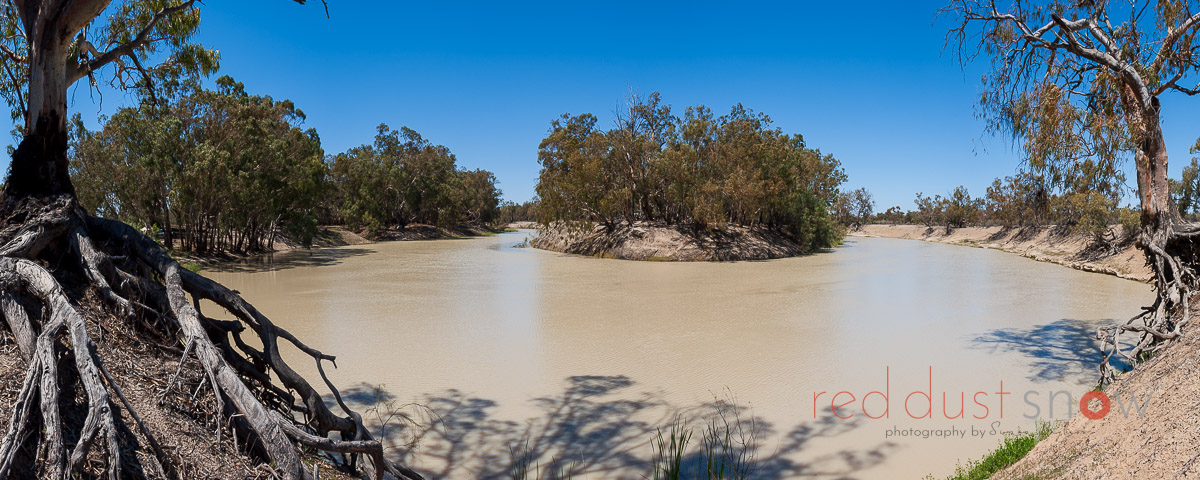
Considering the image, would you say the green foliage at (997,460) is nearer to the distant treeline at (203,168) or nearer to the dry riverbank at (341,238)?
the distant treeline at (203,168)

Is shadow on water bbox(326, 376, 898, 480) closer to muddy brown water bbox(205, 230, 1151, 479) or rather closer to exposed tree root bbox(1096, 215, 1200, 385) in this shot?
Answer: muddy brown water bbox(205, 230, 1151, 479)

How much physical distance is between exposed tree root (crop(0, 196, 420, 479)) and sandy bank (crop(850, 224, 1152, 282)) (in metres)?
8.70

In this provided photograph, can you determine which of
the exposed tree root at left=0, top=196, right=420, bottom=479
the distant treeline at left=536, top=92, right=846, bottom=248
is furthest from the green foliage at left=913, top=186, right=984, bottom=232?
the exposed tree root at left=0, top=196, right=420, bottom=479

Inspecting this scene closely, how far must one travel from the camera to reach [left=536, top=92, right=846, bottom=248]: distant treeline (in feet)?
85.1

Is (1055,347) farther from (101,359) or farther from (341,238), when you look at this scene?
(341,238)

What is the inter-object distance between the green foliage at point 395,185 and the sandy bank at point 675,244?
66.7 ft

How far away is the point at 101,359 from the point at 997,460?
5253mm

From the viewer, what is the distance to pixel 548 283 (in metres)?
16.6

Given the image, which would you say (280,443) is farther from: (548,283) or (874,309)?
(548,283)

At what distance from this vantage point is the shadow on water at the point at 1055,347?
22.5 feet

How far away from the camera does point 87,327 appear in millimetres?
2820

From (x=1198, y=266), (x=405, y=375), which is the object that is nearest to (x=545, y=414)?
(x=405, y=375)

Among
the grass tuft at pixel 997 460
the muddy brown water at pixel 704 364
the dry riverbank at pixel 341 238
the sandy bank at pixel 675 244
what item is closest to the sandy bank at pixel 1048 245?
the muddy brown water at pixel 704 364

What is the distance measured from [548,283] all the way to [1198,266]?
42.5ft
